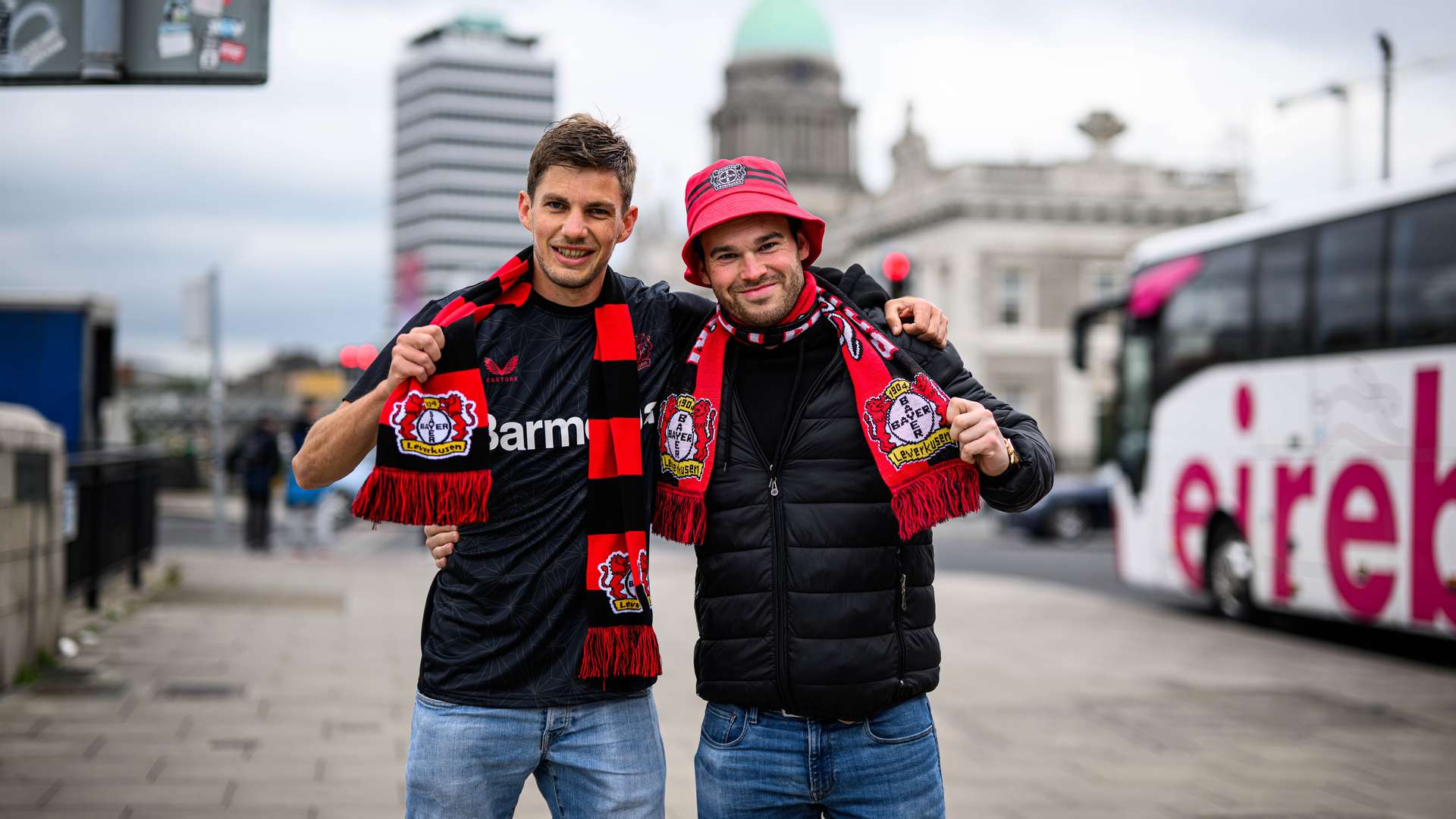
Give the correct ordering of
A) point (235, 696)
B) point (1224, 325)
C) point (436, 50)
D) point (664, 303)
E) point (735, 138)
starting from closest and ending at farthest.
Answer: point (664, 303) < point (235, 696) < point (1224, 325) < point (735, 138) < point (436, 50)

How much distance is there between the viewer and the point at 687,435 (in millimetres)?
2963

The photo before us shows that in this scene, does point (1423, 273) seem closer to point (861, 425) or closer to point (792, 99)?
point (861, 425)

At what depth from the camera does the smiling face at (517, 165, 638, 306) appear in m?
2.98

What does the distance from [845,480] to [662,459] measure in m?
0.40

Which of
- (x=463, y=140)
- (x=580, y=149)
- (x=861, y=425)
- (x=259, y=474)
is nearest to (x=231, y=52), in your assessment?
(x=580, y=149)

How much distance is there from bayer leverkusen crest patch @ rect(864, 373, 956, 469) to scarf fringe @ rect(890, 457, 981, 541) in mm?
43

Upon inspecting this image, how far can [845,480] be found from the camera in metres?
2.90

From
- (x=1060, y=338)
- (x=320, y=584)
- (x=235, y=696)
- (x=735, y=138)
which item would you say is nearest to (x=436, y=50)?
(x=735, y=138)

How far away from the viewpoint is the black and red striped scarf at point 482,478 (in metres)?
2.92

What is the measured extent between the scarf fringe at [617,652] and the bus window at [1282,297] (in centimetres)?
1019

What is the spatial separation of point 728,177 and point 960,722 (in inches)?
213

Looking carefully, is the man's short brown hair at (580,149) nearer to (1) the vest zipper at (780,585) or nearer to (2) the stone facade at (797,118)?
(1) the vest zipper at (780,585)

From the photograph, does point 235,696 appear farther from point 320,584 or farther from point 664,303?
point 320,584

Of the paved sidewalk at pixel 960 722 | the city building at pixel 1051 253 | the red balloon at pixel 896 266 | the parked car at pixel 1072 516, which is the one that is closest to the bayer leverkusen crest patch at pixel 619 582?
the paved sidewalk at pixel 960 722
